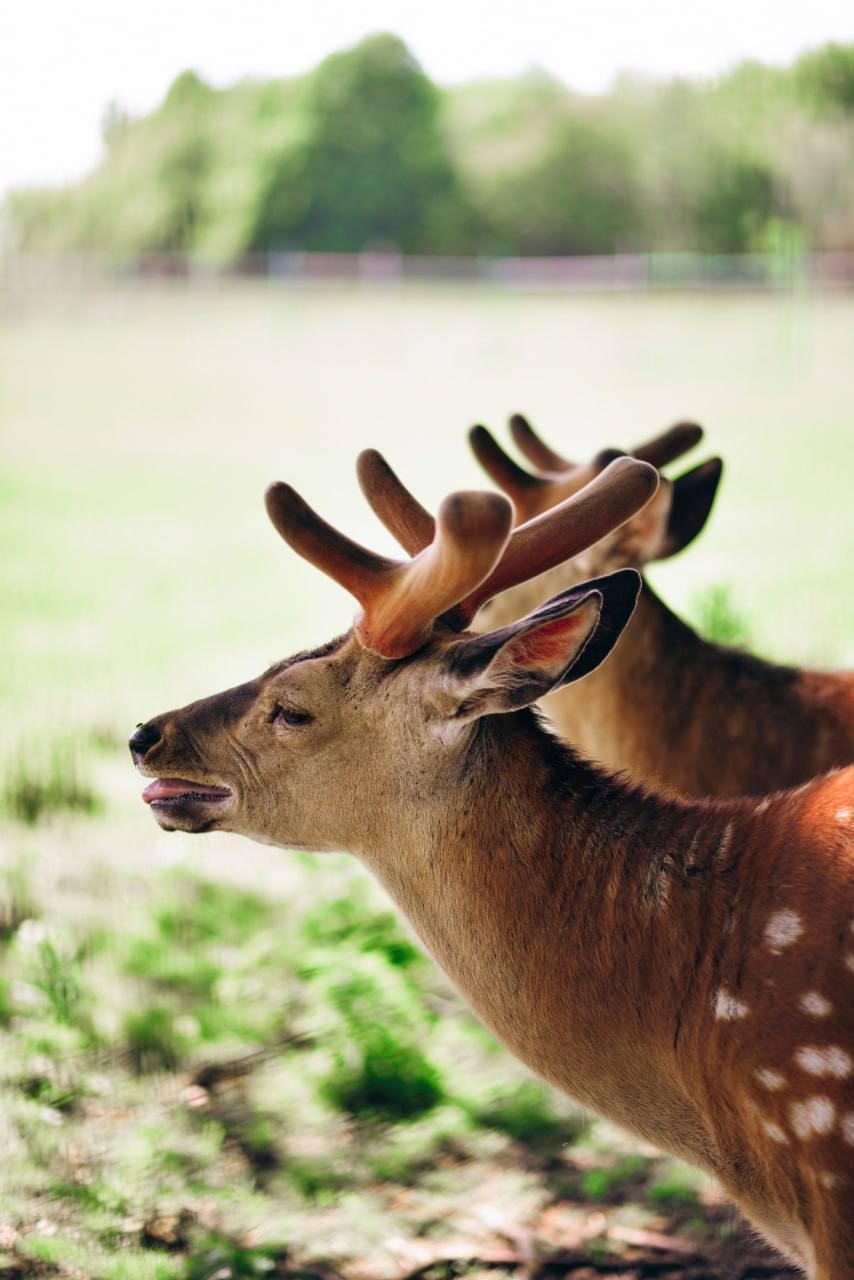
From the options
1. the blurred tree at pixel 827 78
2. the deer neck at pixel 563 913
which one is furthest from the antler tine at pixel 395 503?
the blurred tree at pixel 827 78

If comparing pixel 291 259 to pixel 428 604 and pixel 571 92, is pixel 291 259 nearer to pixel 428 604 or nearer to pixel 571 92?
pixel 571 92

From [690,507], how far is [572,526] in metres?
1.49

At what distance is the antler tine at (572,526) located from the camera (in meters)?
2.41

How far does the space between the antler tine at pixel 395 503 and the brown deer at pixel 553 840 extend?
386 mm

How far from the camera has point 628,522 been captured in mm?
3477

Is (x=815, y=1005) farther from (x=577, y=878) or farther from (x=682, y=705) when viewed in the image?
(x=682, y=705)

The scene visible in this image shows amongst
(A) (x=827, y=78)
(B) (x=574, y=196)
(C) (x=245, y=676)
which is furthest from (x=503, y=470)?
(B) (x=574, y=196)

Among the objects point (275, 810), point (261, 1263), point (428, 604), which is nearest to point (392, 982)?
point (261, 1263)

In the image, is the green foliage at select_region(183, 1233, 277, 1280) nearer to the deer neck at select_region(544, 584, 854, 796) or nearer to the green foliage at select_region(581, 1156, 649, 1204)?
the green foliage at select_region(581, 1156, 649, 1204)

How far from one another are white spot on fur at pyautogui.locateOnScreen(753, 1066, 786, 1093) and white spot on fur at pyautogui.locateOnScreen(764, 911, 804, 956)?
0.17 meters

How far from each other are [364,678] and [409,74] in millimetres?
6589

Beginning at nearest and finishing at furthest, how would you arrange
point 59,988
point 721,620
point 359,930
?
1. point 59,988
2. point 359,930
3. point 721,620

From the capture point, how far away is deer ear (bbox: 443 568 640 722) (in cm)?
208

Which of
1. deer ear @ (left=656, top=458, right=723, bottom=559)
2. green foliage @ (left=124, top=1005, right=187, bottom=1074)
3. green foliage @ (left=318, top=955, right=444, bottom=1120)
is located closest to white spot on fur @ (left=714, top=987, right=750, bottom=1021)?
green foliage @ (left=318, top=955, right=444, bottom=1120)
